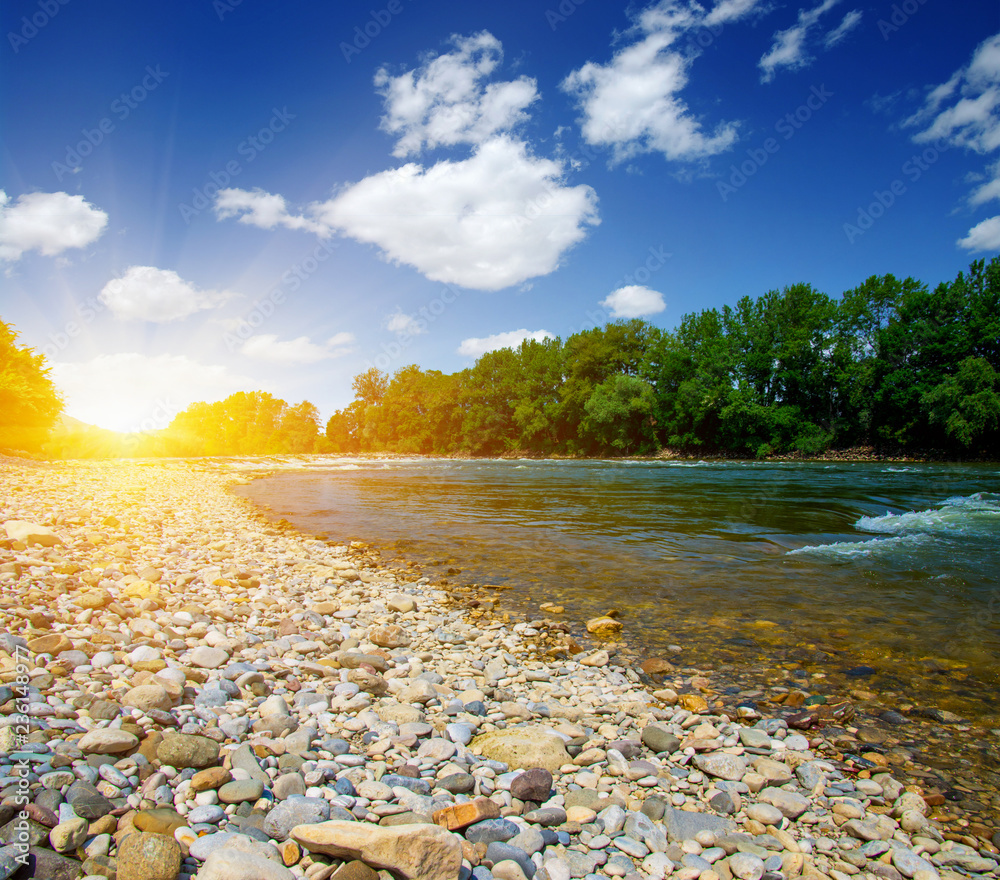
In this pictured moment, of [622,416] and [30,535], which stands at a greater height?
[622,416]

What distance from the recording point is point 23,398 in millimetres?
30250

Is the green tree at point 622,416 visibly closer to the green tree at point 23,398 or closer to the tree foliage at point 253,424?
the green tree at point 23,398

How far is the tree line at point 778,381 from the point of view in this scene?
40.2 meters

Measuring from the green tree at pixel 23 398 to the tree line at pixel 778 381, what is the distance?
4803 cm

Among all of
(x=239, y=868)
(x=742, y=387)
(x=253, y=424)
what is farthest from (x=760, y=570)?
(x=253, y=424)

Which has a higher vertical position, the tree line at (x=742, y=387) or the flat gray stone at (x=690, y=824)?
the tree line at (x=742, y=387)

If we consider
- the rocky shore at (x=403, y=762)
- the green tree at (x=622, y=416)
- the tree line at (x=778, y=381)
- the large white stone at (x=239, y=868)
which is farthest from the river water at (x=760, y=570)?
the green tree at (x=622, y=416)

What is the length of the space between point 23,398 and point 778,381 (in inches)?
2446

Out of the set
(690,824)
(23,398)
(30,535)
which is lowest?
(690,824)

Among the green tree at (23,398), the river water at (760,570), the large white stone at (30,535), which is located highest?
the green tree at (23,398)

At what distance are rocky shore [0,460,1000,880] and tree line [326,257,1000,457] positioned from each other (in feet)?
151

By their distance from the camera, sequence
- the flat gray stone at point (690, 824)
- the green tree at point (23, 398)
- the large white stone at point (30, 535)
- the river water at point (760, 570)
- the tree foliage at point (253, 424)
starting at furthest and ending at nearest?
the tree foliage at point (253, 424) < the green tree at point (23, 398) < the large white stone at point (30, 535) < the river water at point (760, 570) < the flat gray stone at point (690, 824)

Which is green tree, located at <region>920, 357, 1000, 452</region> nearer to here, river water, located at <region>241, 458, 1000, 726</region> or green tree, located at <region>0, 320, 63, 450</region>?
river water, located at <region>241, 458, 1000, 726</region>

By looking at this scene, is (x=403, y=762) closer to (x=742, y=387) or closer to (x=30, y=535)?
(x=30, y=535)
